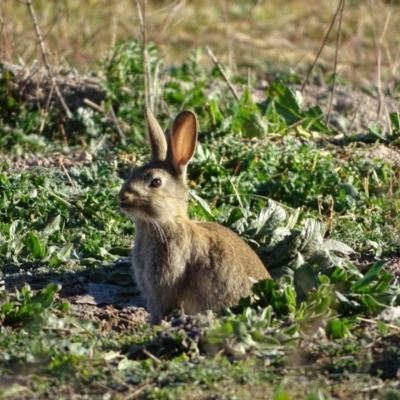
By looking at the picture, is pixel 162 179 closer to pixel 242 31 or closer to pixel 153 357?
pixel 153 357

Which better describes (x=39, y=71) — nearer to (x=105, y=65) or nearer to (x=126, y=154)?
(x=105, y=65)

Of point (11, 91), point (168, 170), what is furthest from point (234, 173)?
point (11, 91)

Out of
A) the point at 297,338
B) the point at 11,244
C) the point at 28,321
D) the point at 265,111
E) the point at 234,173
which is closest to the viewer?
the point at 297,338

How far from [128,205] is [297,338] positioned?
4.57 feet

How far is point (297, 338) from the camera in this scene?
491 cm

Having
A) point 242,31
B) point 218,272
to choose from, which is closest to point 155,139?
point 218,272

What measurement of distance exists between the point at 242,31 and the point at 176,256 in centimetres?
828

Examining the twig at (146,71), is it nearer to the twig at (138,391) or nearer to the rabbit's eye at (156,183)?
the rabbit's eye at (156,183)

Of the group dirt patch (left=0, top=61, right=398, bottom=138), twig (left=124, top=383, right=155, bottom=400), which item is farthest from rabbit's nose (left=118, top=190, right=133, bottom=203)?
dirt patch (left=0, top=61, right=398, bottom=138)

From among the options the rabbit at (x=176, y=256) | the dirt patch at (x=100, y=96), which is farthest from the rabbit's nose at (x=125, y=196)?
the dirt patch at (x=100, y=96)

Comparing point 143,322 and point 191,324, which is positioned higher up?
point 191,324

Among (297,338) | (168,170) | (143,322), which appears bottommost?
(143,322)

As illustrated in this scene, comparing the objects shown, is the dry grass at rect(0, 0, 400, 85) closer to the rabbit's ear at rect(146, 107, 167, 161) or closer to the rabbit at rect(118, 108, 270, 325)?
the rabbit's ear at rect(146, 107, 167, 161)

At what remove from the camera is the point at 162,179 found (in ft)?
19.8
